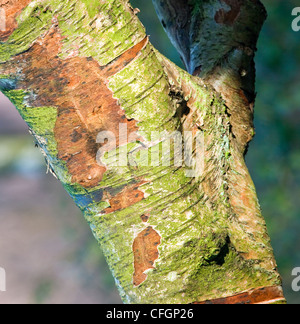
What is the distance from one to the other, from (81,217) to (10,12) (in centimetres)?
246

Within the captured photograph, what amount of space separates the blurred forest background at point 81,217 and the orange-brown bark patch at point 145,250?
1.72 m

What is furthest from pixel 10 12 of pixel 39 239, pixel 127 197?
pixel 39 239

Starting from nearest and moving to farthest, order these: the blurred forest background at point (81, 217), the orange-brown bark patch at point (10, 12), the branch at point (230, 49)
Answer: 1. the orange-brown bark patch at point (10, 12)
2. the branch at point (230, 49)
3. the blurred forest background at point (81, 217)

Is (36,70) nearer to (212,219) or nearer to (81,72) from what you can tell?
(81,72)

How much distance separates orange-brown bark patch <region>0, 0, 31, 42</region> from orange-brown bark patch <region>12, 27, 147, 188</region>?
31 mm

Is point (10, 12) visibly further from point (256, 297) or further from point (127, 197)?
point (256, 297)

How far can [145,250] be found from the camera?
56cm

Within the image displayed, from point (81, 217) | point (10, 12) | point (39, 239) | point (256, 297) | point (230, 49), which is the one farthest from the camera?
point (39, 239)

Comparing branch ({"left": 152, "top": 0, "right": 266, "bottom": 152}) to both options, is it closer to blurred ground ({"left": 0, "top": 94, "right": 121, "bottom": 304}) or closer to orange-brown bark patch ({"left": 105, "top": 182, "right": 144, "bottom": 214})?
orange-brown bark patch ({"left": 105, "top": 182, "right": 144, "bottom": 214})

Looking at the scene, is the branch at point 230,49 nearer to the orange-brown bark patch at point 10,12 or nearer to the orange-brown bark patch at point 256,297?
the orange-brown bark patch at point 256,297

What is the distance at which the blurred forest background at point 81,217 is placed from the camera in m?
2.21

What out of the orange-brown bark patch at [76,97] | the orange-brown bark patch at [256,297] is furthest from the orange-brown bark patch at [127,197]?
the orange-brown bark patch at [256,297]

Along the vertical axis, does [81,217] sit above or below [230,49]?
below
